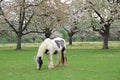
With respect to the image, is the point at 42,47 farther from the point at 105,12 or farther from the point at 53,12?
the point at 105,12

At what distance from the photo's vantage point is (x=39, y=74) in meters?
14.3

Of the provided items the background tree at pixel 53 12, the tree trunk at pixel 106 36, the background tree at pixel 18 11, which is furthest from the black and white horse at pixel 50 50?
the tree trunk at pixel 106 36

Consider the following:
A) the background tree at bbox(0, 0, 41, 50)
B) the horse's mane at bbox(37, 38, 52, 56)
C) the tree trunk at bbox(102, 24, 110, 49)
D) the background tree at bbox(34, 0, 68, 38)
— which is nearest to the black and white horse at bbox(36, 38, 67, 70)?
the horse's mane at bbox(37, 38, 52, 56)

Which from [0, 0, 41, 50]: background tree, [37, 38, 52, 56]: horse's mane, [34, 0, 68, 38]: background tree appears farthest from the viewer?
[34, 0, 68, 38]: background tree

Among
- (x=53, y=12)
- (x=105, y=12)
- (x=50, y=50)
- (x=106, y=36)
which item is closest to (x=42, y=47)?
(x=50, y=50)

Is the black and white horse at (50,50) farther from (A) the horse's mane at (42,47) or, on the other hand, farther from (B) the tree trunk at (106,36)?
(B) the tree trunk at (106,36)

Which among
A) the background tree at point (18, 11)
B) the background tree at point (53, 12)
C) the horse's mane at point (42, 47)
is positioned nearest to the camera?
the horse's mane at point (42, 47)

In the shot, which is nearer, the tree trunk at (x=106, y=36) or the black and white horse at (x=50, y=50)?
the black and white horse at (x=50, y=50)


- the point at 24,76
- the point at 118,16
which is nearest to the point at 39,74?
the point at 24,76

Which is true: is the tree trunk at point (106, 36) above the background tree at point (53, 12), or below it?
below

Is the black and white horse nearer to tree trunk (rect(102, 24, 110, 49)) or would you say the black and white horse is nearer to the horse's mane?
the horse's mane

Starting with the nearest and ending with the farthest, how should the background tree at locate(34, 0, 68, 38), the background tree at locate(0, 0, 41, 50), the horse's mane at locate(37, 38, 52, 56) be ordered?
the horse's mane at locate(37, 38, 52, 56) < the background tree at locate(0, 0, 41, 50) < the background tree at locate(34, 0, 68, 38)

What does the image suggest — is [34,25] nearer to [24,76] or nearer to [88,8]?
[88,8]

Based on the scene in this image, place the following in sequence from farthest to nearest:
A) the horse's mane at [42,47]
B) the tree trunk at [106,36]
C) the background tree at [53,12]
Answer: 1. the tree trunk at [106,36]
2. the background tree at [53,12]
3. the horse's mane at [42,47]
